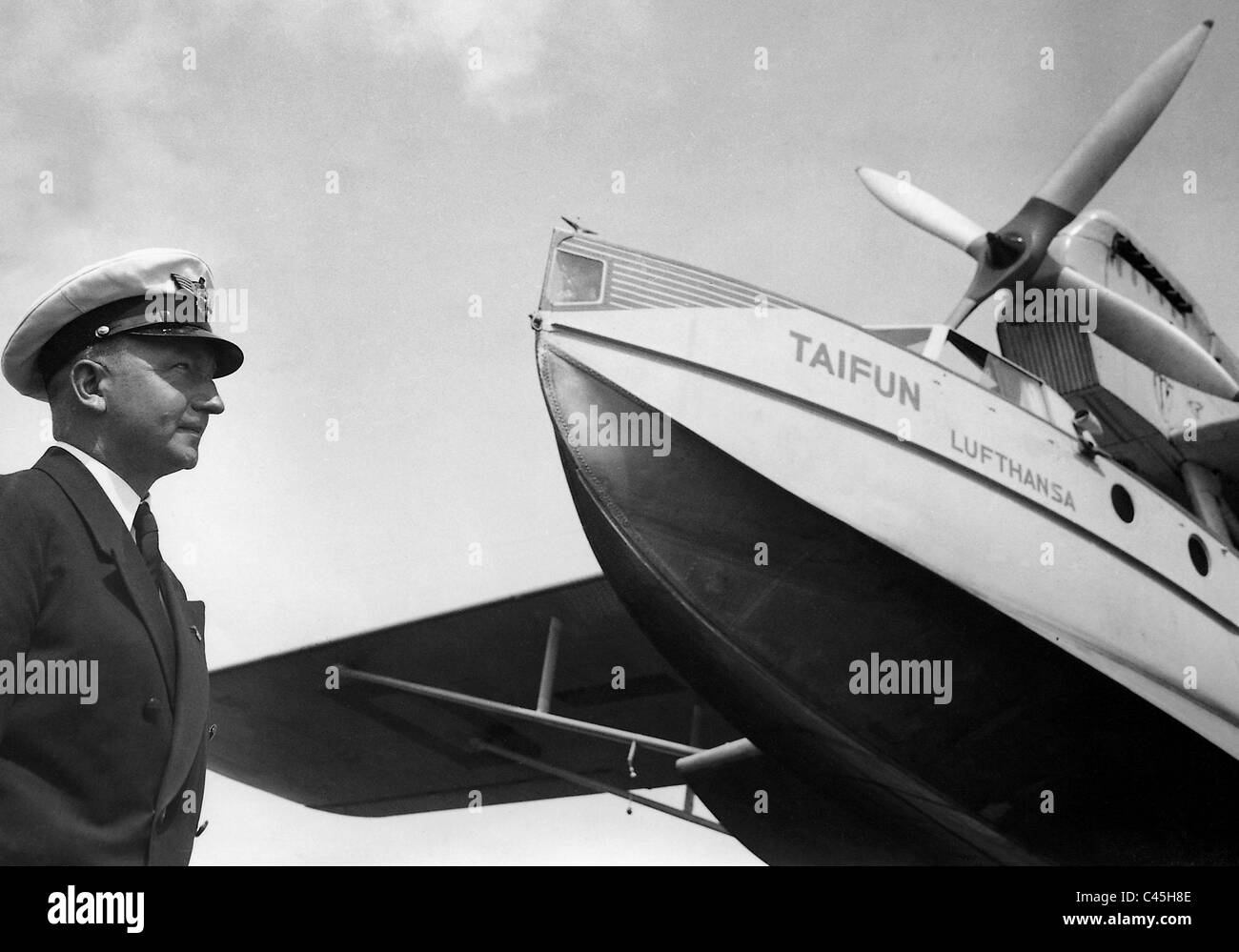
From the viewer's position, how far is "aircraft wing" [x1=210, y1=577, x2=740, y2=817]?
913 centimetres

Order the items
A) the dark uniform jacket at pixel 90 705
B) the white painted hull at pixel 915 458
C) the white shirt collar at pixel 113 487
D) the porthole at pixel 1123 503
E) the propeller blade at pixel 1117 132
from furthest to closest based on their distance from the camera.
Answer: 1. the propeller blade at pixel 1117 132
2. the porthole at pixel 1123 503
3. the white painted hull at pixel 915 458
4. the white shirt collar at pixel 113 487
5. the dark uniform jacket at pixel 90 705

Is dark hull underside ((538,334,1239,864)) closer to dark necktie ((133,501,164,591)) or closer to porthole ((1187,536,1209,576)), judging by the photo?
porthole ((1187,536,1209,576))

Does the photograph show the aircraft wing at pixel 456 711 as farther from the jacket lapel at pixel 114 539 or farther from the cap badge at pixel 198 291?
the jacket lapel at pixel 114 539

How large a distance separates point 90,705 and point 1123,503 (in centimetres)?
643

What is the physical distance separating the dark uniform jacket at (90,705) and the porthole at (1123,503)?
6.13 m

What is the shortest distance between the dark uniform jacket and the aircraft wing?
21.2 ft

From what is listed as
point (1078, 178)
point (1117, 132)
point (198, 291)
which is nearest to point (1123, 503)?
point (1078, 178)

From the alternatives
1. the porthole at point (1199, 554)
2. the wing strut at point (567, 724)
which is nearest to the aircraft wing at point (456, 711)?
the wing strut at point (567, 724)

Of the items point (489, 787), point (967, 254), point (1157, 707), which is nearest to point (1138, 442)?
point (967, 254)

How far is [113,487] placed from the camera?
1821mm

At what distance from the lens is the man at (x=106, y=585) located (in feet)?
5.17

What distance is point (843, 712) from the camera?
635 cm
